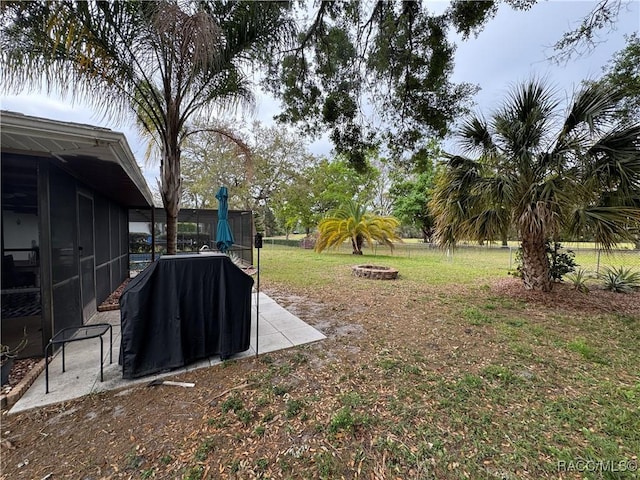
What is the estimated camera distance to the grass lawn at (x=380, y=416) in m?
1.56

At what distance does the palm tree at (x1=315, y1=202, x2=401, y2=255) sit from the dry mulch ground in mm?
9869

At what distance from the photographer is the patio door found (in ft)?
12.1

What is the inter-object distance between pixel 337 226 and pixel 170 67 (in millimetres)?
10392

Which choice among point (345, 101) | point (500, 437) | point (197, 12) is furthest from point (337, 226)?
point (500, 437)

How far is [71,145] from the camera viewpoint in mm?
2346

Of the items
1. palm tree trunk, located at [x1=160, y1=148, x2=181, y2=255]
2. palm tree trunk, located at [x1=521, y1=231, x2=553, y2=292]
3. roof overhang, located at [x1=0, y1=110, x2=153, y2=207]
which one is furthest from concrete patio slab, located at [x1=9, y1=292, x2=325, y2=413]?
palm tree trunk, located at [x1=521, y1=231, x2=553, y2=292]

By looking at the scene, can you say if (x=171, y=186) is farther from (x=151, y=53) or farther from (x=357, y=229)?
(x=357, y=229)

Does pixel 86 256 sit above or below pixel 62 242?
below

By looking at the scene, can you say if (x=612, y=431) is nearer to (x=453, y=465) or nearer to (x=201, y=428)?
(x=453, y=465)

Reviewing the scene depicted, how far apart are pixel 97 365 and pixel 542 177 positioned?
744 cm

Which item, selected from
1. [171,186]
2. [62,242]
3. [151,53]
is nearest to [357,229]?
[171,186]

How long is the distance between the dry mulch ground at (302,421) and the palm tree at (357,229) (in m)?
9.87

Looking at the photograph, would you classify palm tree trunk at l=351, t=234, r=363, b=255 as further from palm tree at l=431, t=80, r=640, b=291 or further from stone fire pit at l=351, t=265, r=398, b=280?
palm tree at l=431, t=80, r=640, b=291

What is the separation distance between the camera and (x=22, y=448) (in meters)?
1.67
